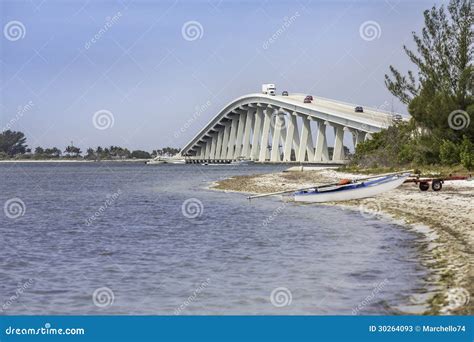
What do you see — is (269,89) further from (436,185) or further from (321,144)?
(436,185)

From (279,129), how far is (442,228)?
10967 centimetres

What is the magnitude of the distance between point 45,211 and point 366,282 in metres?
24.4

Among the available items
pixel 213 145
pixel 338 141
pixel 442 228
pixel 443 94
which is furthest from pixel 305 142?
pixel 442 228

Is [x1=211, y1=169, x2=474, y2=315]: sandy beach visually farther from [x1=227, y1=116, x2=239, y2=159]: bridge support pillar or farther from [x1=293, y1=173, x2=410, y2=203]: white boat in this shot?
[x1=227, y1=116, x2=239, y2=159]: bridge support pillar

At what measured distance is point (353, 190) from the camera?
21219mm

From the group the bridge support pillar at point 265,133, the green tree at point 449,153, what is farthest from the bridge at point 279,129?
the green tree at point 449,153

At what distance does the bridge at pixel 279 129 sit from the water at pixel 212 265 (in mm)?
46672

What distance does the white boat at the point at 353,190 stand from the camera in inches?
816

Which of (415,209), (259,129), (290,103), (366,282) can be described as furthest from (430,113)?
(259,129)

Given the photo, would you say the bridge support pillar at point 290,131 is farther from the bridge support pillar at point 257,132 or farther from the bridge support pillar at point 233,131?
the bridge support pillar at point 233,131

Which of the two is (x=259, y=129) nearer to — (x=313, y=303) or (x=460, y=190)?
(x=460, y=190)

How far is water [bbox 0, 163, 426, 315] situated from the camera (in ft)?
35.4

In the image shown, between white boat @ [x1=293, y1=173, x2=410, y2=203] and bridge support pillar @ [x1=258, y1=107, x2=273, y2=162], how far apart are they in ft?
349

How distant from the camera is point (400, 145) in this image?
54.0 meters
